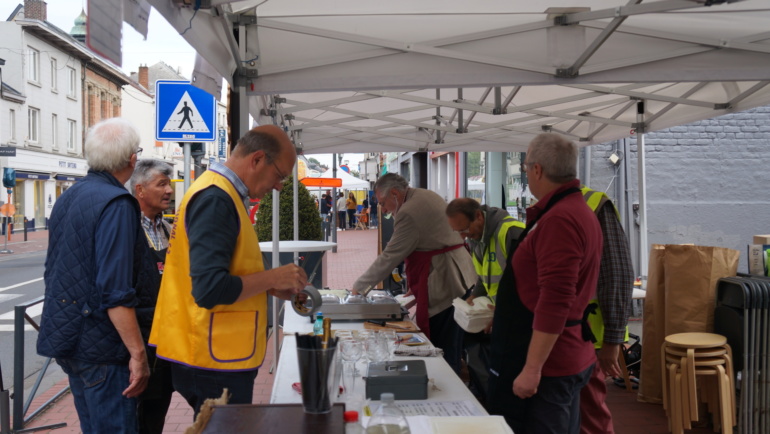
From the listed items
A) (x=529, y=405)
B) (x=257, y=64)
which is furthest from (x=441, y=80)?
(x=529, y=405)

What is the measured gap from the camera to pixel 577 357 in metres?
2.51

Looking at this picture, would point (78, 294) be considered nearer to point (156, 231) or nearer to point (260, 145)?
point (260, 145)

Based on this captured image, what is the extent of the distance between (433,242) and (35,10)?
36285 millimetres

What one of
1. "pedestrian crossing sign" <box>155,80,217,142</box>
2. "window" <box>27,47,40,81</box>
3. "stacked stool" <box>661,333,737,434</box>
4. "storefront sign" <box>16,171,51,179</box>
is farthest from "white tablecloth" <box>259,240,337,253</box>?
"window" <box>27,47,40,81</box>

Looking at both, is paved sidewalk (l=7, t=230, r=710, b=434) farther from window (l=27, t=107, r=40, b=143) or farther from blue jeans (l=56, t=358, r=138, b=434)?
window (l=27, t=107, r=40, b=143)

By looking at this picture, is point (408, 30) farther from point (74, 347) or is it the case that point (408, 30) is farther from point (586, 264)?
point (74, 347)

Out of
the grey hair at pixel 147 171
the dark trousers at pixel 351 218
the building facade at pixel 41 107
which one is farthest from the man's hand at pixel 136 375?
the dark trousers at pixel 351 218

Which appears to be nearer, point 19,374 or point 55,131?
point 19,374

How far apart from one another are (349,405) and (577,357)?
90 cm

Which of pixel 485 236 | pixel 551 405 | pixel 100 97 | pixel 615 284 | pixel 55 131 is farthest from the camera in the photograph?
pixel 100 97

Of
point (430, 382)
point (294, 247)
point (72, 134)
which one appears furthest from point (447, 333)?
point (72, 134)

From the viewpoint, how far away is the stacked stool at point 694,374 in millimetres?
4160

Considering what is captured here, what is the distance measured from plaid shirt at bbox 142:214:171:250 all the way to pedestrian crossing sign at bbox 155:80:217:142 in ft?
7.47

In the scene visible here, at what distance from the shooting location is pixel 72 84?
118 feet
